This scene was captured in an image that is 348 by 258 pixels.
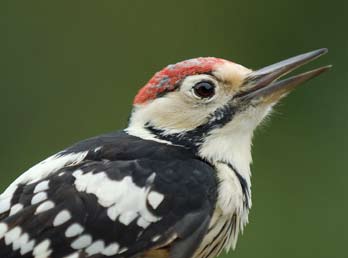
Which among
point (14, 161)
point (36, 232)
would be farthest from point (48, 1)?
point (36, 232)

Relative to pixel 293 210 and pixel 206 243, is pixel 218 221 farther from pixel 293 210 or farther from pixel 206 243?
pixel 293 210

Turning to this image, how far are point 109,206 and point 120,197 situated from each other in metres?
0.05

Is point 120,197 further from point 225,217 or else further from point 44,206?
point 225,217

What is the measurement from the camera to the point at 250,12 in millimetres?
7027

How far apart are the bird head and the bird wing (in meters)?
0.17

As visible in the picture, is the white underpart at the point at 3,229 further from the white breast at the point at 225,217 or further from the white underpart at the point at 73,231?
the white breast at the point at 225,217

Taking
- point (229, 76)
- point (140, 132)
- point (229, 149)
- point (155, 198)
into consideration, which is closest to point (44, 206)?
point (155, 198)

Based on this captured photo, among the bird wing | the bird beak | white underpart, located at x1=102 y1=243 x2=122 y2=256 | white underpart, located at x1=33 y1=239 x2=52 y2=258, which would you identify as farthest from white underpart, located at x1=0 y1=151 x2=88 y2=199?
the bird beak

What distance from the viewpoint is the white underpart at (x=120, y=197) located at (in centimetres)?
386

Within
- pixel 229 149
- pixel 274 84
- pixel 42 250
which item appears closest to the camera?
pixel 42 250

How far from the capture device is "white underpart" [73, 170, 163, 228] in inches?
152

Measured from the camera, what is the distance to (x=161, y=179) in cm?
396

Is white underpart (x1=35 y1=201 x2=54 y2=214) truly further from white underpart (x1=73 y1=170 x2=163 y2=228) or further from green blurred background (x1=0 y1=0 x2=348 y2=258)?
green blurred background (x1=0 y1=0 x2=348 y2=258)

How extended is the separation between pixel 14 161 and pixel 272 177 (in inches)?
55.8
